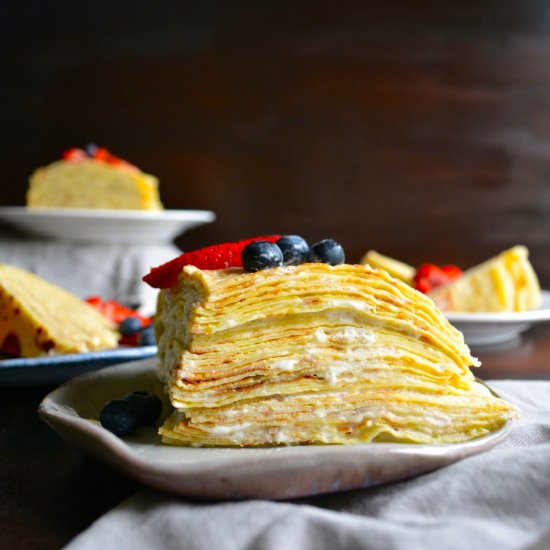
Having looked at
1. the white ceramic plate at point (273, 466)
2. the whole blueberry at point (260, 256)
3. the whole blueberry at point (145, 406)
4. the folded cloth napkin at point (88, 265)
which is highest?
the whole blueberry at point (260, 256)

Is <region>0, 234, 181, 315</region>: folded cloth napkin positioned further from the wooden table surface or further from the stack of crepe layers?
the stack of crepe layers

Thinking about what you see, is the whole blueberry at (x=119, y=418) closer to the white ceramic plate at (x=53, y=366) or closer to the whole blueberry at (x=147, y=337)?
the white ceramic plate at (x=53, y=366)

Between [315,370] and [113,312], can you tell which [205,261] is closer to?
[315,370]

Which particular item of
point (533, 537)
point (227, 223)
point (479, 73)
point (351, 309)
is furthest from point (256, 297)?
point (479, 73)

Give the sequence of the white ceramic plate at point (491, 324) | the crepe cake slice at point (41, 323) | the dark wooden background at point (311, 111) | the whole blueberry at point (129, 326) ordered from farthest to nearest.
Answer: the dark wooden background at point (311, 111) → the white ceramic plate at point (491, 324) → the whole blueberry at point (129, 326) → the crepe cake slice at point (41, 323)

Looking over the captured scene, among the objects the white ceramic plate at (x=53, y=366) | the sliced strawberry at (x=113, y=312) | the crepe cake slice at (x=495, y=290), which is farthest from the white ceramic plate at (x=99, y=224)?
the white ceramic plate at (x=53, y=366)
